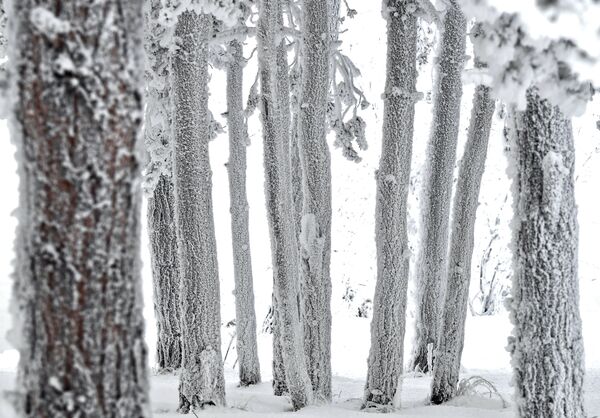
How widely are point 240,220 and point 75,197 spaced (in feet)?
20.6

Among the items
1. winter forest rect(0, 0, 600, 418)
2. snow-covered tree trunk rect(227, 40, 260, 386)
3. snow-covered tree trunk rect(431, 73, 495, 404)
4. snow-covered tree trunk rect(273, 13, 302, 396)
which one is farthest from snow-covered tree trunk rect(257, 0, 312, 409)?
snow-covered tree trunk rect(227, 40, 260, 386)

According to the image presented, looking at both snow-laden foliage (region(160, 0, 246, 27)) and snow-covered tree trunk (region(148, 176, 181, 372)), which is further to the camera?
snow-covered tree trunk (region(148, 176, 181, 372))

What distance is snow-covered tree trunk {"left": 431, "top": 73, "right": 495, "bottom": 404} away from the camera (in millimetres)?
6422

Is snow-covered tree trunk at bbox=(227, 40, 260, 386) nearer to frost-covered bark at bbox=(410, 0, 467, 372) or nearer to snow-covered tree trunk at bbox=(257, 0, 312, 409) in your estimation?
frost-covered bark at bbox=(410, 0, 467, 372)

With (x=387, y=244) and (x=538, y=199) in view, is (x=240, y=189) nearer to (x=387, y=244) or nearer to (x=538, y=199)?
(x=387, y=244)

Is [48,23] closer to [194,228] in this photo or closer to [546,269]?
[546,269]

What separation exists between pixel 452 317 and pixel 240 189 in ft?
9.24

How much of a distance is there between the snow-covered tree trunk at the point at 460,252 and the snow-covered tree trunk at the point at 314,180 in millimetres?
1042

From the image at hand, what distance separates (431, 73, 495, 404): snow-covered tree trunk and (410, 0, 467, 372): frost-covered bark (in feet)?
2.19

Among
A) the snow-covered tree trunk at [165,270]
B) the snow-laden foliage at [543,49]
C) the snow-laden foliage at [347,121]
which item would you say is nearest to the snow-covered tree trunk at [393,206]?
the snow-laden foliage at [347,121]

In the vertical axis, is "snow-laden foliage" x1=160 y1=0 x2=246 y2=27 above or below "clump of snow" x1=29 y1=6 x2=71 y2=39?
above

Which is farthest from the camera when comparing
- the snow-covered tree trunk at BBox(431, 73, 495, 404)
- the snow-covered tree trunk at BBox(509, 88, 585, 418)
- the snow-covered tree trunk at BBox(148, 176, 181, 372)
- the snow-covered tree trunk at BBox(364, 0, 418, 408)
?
the snow-covered tree trunk at BBox(148, 176, 181, 372)

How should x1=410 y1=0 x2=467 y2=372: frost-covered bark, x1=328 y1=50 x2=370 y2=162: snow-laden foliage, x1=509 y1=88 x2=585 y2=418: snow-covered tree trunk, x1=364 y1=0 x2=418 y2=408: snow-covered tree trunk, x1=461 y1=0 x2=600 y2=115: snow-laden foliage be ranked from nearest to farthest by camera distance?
x1=461 y1=0 x2=600 y2=115: snow-laden foliage < x1=509 y1=88 x2=585 y2=418: snow-covered tree trunk < x1=364 y1=0 x2=418 y2=408: snow-covered tree trunk < x1=410 y1=0 x2=467 y2=372: frost-covered bark < x1=328 y1=50 x2=370 y2=162: snow-laden foliage

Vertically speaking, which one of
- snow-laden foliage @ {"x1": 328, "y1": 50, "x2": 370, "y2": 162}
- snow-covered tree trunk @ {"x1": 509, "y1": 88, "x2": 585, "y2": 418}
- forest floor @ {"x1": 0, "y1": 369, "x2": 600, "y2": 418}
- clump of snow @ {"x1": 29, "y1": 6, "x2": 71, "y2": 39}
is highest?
snow-laden foliage @ {"x1": 328, "y1": 50, "x2": 370, "y2": 162}
